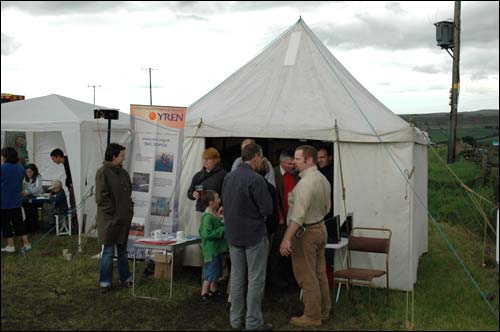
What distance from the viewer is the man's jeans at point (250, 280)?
489 centimetres

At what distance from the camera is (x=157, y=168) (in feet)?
22.1

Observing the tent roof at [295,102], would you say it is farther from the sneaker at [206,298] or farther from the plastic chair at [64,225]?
the plastic chair at [64,225]

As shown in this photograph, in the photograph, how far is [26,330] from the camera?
16.6ft

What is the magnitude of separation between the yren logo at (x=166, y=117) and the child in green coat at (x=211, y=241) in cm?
110

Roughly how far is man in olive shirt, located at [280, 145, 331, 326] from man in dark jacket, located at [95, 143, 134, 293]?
2.06m

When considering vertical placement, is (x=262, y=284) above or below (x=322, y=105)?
below

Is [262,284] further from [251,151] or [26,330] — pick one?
[26,330]

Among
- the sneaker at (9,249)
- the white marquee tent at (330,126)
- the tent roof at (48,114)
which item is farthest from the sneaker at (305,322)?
the tent roof at (48,114)

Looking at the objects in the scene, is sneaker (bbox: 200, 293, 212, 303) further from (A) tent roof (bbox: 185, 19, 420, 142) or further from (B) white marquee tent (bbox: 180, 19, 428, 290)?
(A) tent roof (bbox: 185, 19, 420, 142)

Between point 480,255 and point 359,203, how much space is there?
214 cm

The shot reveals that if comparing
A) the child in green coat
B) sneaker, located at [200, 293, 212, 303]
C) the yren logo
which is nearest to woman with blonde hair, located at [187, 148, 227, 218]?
the child in green coat

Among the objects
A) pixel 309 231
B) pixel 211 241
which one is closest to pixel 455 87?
pixel 211 241

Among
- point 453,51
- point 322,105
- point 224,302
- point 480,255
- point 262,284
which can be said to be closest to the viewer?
point 262,284

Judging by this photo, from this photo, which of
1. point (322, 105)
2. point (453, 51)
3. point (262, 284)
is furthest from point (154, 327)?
point (453, 51)
